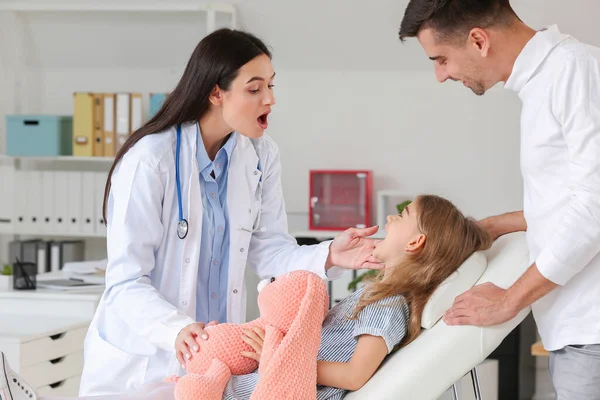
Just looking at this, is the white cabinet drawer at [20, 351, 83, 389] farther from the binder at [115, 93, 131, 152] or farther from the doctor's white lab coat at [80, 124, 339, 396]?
the binder at [115, 93, 131, 152]

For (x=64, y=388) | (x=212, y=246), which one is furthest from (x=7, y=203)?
(x=212, y=246)

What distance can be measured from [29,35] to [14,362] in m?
2.29

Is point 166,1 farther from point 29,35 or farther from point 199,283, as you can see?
point 199,283

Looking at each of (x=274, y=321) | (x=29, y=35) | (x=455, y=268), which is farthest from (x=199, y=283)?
(x=29, y=35)

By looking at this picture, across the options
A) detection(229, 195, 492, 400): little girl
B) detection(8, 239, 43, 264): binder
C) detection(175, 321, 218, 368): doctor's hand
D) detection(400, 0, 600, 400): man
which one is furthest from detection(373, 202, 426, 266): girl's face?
detection(8, 239, 43, 264): binder

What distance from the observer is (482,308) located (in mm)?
1610

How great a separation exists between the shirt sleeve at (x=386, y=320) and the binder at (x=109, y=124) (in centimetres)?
264

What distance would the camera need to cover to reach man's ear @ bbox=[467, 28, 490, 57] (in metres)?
1.59

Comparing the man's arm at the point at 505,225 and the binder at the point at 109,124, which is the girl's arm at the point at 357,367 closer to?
the man's arm at the point at 505,225

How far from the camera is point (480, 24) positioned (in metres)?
1.60

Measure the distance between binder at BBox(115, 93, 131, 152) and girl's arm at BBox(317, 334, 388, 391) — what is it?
8.69ft

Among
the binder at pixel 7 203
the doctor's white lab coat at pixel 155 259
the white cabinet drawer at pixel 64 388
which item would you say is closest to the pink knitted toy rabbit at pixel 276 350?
the doctor's white lab coat at pixel 155 259

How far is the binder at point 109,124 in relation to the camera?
411cm

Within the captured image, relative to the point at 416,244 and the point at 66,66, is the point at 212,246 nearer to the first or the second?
the point at 416,244
